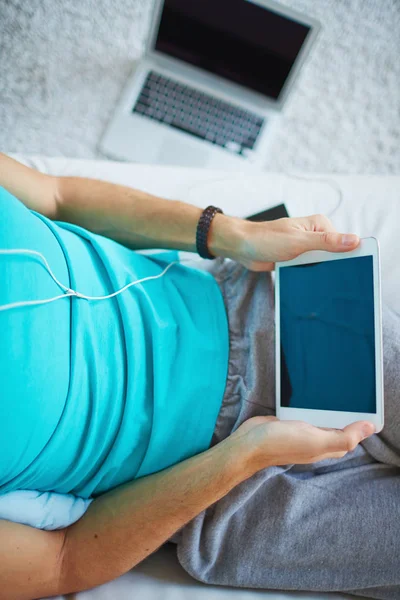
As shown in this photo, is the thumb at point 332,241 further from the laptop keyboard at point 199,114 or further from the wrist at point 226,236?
the laptop keyboard at point 199,114

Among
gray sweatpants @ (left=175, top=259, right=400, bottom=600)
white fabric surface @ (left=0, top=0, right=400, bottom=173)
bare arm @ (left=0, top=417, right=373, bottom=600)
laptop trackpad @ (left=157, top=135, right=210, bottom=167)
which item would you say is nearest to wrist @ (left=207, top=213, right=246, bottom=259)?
gray sweatpants @ (left=175, top=259, right=400, bottom=600)

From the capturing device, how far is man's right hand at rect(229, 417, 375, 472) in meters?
0.56

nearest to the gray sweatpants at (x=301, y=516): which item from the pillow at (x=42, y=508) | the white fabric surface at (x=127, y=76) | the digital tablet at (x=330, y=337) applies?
the digital tablet at (x=330, y=337)

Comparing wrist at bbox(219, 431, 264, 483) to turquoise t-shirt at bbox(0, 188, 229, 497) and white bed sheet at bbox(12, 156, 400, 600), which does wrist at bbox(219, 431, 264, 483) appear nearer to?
turquoise t-shirt at bbox(0, 188, 229, 497)

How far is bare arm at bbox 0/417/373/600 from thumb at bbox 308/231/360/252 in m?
0.22

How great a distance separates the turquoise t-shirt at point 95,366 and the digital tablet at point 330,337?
0.35 feet

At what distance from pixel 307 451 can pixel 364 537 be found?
18 centimetres

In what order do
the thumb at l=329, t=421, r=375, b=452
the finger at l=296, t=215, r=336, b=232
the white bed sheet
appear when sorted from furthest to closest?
the white bed sheet → the finger at l=296, t=215, r=336, b=232 → the thumb at l=329, t=421, r=375, b=452

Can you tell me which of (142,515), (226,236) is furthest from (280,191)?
(142,515)

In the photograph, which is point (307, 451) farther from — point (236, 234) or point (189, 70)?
point (189, 70)

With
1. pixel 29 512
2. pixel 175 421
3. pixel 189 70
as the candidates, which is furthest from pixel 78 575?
pixel 189 70

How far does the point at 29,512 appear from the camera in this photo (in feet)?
1.98

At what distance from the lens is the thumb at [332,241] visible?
596mm

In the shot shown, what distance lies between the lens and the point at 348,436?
1.81 ft
